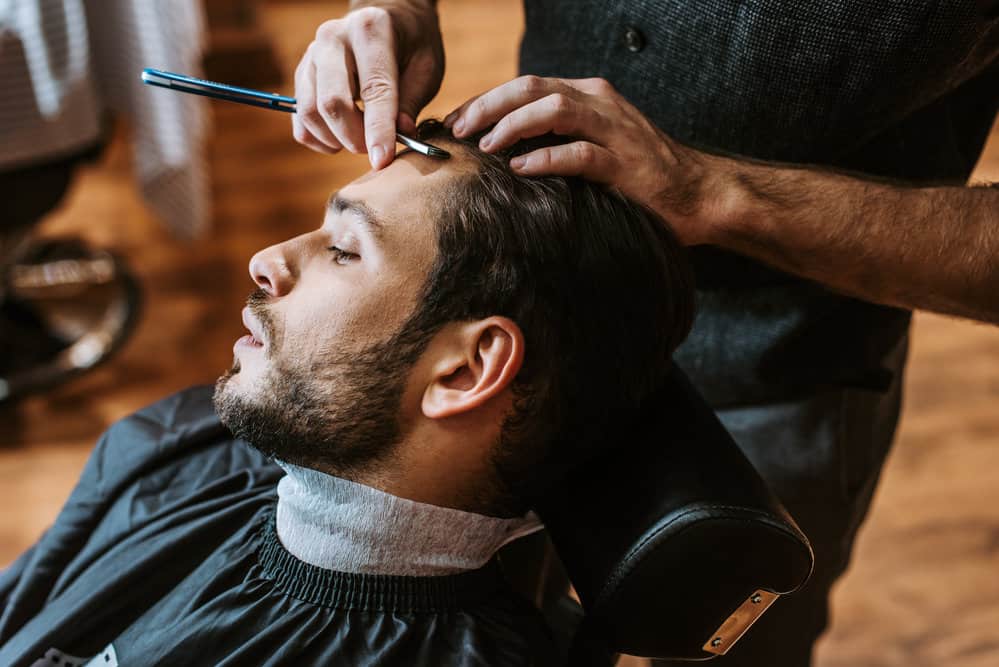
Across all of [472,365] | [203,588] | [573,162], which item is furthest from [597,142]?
[203,588]

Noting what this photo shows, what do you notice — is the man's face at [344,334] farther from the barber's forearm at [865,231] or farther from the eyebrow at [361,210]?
the barber's forearm at [865,231]

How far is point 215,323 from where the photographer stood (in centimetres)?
252

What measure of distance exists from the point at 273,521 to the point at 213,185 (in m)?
2.15

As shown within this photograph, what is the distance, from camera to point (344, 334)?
0.94 meters

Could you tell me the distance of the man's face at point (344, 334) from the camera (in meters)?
0.94

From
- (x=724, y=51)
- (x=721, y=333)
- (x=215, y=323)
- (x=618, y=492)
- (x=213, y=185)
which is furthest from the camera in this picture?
(x=213, y=185)

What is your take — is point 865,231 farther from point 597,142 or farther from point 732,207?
point 597,142

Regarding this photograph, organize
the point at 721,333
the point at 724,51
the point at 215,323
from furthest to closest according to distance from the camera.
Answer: the point at 215,323
the point at 721,333
the point at 724,51

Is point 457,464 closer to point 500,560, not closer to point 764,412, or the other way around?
point 500,560

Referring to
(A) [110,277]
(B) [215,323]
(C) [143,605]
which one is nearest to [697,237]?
(C) [143,605]

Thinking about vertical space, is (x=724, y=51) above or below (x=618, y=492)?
above

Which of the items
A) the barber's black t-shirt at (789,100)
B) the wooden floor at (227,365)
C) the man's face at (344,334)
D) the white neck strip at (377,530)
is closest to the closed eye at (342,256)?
the man's face at (344,334)

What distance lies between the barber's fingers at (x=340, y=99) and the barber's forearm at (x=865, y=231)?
369mm

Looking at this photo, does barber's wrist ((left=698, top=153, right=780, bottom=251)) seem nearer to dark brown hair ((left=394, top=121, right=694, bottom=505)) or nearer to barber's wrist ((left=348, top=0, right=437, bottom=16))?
dark brown hair ((left=394, top=121, right=694, bottom=505))
